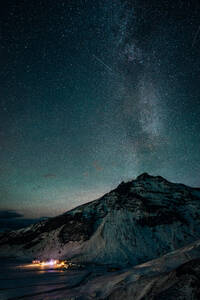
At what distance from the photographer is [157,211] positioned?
131875 mm

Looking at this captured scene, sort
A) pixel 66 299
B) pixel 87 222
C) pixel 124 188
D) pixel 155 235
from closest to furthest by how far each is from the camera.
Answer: pixel 66 299, pixel 155 235, pixel 87 222, pixel 124 188

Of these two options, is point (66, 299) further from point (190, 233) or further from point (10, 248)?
point (10, 248)

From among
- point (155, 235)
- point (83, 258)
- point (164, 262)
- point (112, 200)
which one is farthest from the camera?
point (112, 200)

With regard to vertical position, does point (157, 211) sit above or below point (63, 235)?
above

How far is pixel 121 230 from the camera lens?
115625 mm

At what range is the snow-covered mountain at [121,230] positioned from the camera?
98562 millimetres

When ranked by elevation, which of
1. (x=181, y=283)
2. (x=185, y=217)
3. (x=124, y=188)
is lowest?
(x=181, y=283)

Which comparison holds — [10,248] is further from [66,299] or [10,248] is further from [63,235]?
[66,299]

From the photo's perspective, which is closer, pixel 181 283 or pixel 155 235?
pixel 181 283

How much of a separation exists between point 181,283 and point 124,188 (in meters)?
177

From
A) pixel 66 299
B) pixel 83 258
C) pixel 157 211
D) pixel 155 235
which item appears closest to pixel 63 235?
pixel 83 258

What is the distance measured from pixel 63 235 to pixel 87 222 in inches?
730

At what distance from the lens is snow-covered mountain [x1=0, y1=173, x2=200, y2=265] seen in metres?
98.6

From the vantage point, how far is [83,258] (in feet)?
304
